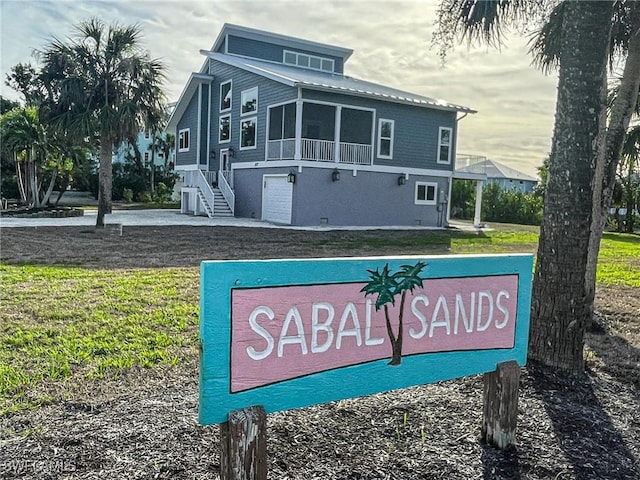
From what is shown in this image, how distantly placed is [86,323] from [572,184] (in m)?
4.31

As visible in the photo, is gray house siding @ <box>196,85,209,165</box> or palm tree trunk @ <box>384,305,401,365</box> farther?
gray house siding @ <box>196,85,209,165</box>

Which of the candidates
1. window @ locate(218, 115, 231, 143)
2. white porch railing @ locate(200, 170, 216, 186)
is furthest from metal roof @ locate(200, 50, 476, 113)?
white porch railing @ locate(200, 170, 216, 186)

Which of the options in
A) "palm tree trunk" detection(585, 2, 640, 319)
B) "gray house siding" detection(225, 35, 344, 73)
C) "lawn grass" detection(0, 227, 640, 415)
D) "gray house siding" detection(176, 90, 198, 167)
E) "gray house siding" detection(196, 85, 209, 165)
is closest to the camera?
"lawn grass" detection(0, 227, 640, 415)

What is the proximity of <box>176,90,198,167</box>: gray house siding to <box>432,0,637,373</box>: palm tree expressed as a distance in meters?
22.7

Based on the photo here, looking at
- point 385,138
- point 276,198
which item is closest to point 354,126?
point 385,138

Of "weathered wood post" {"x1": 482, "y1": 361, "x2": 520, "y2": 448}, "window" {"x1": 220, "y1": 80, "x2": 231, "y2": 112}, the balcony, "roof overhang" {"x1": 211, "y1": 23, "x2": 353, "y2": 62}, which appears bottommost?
"weathered wood post" {"x1": 482, "y1": 361, "x2": 520, "y2": 448}

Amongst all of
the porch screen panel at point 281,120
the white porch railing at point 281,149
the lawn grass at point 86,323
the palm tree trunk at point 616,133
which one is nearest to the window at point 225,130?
the porch screen panel at point 281,120

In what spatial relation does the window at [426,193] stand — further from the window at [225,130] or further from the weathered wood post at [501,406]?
the weathered wood post at [501,406]

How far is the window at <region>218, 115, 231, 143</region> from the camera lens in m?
23.6

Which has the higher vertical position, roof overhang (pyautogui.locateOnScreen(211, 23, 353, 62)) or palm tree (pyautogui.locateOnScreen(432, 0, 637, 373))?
roof overhang (pyautogui.locateOnScreen(211, 23, 353, 62))

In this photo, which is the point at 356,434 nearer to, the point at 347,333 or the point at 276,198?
the point at 347,333

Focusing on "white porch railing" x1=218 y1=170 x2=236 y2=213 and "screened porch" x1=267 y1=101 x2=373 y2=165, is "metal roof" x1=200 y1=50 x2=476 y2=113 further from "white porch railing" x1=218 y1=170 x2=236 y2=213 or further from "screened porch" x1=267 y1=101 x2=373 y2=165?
"white porch railing" x1=218 y1=170 x2=236 y2=213

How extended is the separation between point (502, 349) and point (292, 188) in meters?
16.6

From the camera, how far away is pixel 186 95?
25.9 meters
